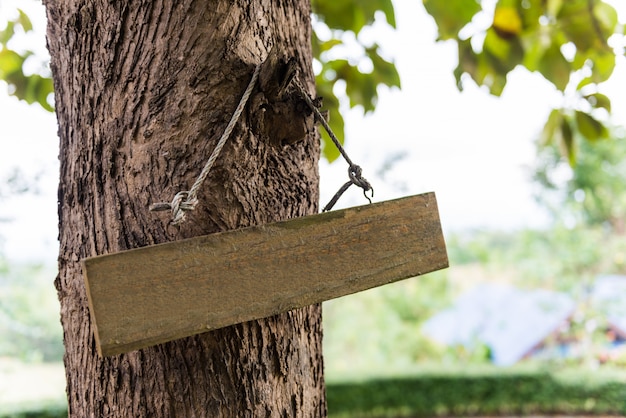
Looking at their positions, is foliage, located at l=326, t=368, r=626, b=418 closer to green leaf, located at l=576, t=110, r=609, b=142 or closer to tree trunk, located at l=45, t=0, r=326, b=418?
green leaf, located at l=576, t=110, r=609, b=142

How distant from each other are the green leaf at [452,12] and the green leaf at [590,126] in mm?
420

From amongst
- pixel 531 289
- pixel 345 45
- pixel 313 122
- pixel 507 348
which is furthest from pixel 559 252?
pixel 313 122

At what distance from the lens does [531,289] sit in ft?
26.1

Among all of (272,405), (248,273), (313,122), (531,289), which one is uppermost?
(531,289)

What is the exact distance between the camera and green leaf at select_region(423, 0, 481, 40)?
1106 mm

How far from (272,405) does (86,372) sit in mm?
215

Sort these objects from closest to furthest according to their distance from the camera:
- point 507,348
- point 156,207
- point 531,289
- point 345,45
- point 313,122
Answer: point 156,207, point 313,122, point 345,45, point 507,348, point 531,289

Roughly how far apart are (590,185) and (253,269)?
8.06 metres

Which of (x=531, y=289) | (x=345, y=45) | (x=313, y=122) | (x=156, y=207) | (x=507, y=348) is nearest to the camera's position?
(x=156, y=207)

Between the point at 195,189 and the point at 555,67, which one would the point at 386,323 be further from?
the point at 195,189

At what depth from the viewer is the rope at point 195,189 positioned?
1.82 ft

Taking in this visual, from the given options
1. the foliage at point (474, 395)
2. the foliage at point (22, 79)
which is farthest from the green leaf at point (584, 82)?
the foliage at point (474, 395)

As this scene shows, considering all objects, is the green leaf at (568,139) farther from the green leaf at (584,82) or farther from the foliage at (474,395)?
the foliage at (474,395)

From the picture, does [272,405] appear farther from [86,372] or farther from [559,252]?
[559,252]
